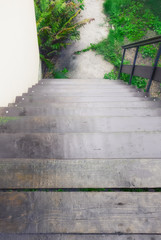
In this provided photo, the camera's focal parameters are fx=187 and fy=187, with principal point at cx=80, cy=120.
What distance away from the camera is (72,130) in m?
1.50

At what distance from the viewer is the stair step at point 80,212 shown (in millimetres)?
771

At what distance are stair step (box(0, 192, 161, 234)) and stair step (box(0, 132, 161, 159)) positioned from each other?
0.31 m

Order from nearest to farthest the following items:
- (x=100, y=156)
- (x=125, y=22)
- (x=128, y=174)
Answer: (x=128, y=174)
(x=100, y=156)
(x=125, y=22)

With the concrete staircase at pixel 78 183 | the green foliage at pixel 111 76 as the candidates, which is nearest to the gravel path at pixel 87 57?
the green foliage at pixel 111 76

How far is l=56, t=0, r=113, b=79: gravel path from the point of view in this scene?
18.9ft

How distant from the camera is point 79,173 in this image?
3.23ft

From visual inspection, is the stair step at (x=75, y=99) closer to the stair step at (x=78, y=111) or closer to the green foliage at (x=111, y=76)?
the stair step at (x=78, y=111)

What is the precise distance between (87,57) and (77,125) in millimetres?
4923

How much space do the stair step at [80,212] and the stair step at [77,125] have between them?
2.20ft

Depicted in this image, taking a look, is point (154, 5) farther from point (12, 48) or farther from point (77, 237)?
point (77, 237)

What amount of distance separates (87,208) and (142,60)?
227 inches

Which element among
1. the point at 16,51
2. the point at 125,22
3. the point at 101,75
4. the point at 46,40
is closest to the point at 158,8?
the point at 125,22

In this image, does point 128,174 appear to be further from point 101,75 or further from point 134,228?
point 101,75

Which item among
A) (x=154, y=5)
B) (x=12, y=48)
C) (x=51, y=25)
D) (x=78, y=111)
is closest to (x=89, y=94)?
(x=78, y=111)
